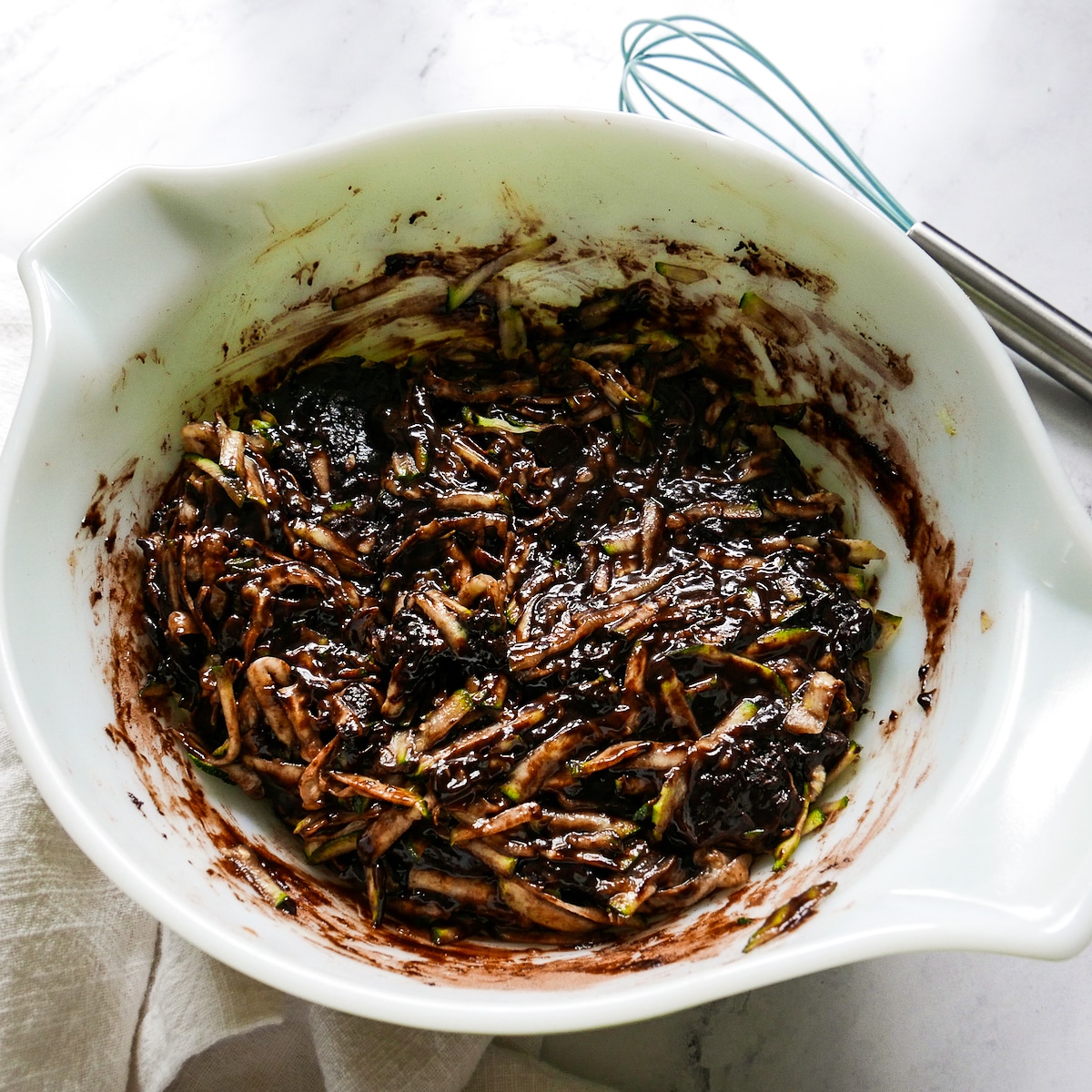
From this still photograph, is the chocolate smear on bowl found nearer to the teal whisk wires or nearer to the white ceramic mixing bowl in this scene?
the white ceramic mixing bowl

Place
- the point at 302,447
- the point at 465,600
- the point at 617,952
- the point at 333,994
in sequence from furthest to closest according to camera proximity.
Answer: the point at 302,447 < the point at 465,600 < the point at 617,952 < the point at 333,994

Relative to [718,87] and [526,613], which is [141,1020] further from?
[718,87]

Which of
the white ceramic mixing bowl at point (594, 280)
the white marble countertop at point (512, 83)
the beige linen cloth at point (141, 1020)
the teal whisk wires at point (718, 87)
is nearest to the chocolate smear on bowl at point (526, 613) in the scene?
the white ceramic mixing bowl at point (594, 280)

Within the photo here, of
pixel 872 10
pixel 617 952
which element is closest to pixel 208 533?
pixel 617 952


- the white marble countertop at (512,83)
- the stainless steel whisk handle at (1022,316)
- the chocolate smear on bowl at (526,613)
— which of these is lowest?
the chocolate smear on bowl at (526,613)

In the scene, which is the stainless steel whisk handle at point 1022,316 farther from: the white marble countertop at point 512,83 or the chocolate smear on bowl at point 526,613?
the chocolate smear on bowl at point 526,613

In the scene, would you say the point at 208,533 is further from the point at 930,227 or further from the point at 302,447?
the point at 930,227
